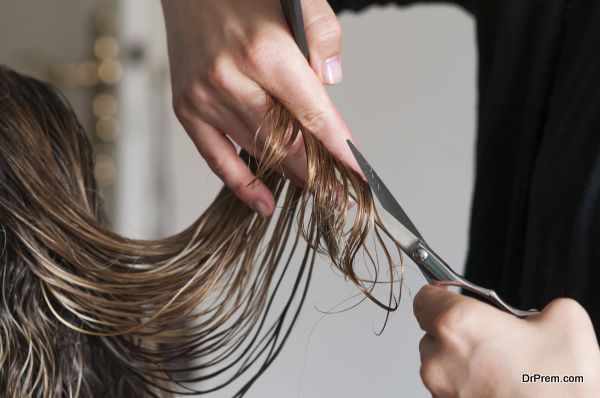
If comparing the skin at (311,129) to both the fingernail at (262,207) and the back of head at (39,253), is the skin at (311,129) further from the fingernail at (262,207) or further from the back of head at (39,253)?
the back of head at (39,253)

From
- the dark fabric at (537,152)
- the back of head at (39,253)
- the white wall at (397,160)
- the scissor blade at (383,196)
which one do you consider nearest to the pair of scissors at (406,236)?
the scissor blade at (383,196)

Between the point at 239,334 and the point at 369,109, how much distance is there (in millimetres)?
541

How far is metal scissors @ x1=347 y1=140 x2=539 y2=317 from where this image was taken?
431 mm

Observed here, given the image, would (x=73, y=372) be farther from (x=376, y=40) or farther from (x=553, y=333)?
(x=376, y=40)

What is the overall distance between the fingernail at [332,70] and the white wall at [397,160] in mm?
418

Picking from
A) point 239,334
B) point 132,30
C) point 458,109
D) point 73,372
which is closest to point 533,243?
point 239,334

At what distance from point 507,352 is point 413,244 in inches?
3.3

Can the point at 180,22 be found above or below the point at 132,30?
below

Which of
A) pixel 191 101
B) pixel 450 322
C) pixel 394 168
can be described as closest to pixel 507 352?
pixel 450 322

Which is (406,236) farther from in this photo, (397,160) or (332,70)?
(397,160)

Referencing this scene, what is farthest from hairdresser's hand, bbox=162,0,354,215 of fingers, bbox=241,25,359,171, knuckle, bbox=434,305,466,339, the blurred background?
the blurred background

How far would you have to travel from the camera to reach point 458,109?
Answer: 41.0 inches

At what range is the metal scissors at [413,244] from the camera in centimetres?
43

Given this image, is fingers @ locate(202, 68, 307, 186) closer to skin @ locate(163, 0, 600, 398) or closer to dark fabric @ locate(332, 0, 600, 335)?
skin @ locate(163, 0, 600, 398)
